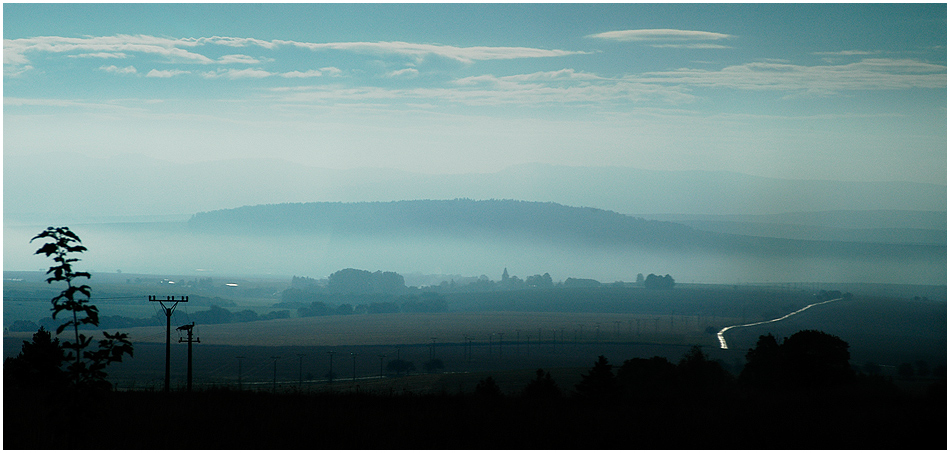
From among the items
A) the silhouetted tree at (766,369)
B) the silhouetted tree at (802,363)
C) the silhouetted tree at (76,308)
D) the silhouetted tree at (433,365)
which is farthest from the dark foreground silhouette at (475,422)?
the silhouetted tree at (433,365)

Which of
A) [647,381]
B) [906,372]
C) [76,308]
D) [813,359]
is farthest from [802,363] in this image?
[76,308]

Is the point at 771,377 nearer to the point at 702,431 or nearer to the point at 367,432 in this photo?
the point at 702,431

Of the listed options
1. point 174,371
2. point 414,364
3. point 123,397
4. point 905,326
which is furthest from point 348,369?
point 123,397

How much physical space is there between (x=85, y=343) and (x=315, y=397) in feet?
26.1

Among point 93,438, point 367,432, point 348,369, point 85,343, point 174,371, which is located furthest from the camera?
point 348,369

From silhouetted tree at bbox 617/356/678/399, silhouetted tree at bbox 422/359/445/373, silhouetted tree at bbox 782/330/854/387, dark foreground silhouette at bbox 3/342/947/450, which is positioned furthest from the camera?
silhouetted tree at bbox 422/359/445/373

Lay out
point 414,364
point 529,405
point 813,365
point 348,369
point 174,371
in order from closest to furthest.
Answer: point 529,405
point 813,365
point 174,371
point 348,369
point 414,364

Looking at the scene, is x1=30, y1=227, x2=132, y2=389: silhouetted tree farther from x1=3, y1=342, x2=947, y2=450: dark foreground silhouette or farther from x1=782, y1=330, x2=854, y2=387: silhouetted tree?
x1=782, y1=330, x2=854, y2=387: silhouetted tree

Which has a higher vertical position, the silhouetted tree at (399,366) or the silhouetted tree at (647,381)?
the silhouetted tree at (647,381)

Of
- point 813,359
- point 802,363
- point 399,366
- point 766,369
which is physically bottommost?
point 399,366

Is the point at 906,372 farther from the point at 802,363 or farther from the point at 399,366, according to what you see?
the point at 399,366

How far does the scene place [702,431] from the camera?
52.9 ft

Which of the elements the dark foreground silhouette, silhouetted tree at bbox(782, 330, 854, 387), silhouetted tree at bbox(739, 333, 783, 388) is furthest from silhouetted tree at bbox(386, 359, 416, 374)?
the dark foreground silhouette

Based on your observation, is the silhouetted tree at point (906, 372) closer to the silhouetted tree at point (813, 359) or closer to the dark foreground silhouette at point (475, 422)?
the silhouetted tree at point (813, 359)
